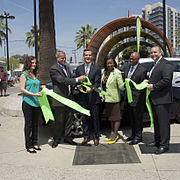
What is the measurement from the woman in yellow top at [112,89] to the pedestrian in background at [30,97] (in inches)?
55.2

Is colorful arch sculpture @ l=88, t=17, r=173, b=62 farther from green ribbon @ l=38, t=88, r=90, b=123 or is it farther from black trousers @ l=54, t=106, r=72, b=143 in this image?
green ribbon @ l=38, t=88, r=90, b=123

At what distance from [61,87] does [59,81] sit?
19 centimetres

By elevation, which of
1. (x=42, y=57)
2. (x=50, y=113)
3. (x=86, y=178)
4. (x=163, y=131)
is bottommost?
(x=86, y=178)

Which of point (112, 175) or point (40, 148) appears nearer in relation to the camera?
point (112, 175)

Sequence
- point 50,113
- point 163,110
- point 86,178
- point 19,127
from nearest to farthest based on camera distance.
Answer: point 86,178
point 163,110
point 50,113
point 19,127

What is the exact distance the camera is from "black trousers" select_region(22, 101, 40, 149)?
3.89 metres

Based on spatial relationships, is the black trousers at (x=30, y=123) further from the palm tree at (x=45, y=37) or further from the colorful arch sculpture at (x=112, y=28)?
the colorful arch sculpture at (x=112, y=28)

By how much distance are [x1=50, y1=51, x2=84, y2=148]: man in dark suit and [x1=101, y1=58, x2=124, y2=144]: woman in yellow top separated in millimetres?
632

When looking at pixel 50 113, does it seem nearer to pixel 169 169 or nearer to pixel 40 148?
pixel 40 148

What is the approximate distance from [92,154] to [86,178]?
0.92 m

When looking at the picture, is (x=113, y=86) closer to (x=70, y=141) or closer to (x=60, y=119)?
(x=60, y=119)

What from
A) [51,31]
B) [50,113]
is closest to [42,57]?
[51,31]

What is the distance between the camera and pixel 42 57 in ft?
29.2

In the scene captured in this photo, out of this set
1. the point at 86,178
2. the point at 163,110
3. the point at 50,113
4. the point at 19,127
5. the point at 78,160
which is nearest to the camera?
the point at 86,178
